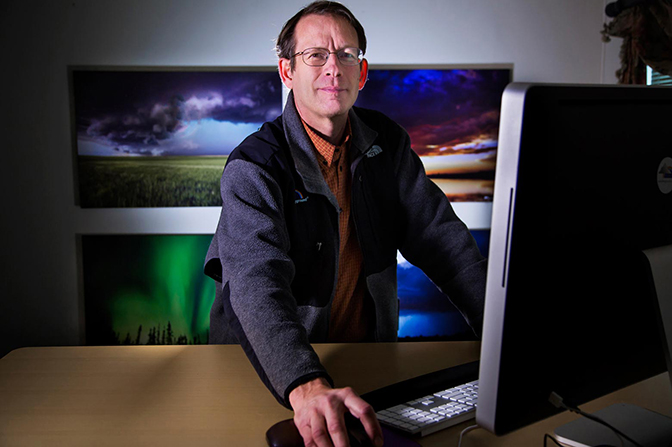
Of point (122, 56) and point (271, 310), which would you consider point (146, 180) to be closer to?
point (122, 56)

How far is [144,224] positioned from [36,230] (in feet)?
1.94

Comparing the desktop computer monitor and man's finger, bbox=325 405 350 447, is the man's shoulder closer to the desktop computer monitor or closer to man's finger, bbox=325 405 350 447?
man's finger, bbox=325 405 350 447

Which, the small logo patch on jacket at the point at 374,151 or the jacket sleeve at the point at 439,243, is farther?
the small logo patch on jacket at the point at 374,151

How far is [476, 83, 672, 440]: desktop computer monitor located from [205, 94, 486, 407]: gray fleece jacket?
0.53 m

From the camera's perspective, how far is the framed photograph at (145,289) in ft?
10.4

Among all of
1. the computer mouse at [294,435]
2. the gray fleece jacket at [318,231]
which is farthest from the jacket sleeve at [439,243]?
the computer mouse at [294,435]

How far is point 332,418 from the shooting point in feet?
2.62

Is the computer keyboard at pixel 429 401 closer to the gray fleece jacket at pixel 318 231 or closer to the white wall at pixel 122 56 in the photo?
the gray fleece jacket at pixel 318 231

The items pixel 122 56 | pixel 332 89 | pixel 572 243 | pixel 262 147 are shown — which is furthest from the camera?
pixel 122 56

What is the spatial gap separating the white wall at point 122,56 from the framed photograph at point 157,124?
0.07 metres

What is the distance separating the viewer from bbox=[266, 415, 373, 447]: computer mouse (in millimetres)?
803

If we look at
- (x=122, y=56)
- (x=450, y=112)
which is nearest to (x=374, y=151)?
(x=450, y=112)

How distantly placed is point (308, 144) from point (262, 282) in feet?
1.88

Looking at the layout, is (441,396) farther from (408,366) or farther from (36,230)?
(36,230)
